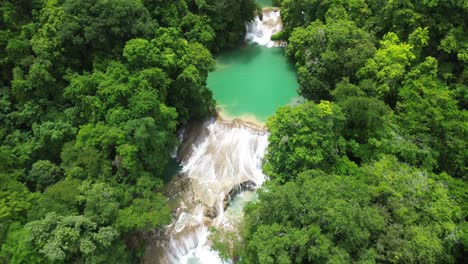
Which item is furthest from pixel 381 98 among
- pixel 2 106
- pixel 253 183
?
pixel 2 106

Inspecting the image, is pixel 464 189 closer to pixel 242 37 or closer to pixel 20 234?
pixel 20 234

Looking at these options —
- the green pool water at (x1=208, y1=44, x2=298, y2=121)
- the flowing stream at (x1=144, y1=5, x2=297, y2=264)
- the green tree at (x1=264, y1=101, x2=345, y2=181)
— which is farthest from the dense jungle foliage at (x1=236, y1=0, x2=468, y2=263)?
the flowing stream at (x1=144, y1=5, x2=297, y2=264)

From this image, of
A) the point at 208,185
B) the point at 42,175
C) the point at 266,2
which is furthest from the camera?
the point at 266,2

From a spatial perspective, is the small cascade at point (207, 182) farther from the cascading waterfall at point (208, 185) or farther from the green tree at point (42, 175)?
the green tree at point (42, 175)

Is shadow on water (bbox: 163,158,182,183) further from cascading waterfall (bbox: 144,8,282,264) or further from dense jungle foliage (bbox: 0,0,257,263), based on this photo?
dense jungle foliage (bbox: 0,0,257,263)

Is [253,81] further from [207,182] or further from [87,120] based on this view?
[87,120]

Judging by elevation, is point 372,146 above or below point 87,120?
below

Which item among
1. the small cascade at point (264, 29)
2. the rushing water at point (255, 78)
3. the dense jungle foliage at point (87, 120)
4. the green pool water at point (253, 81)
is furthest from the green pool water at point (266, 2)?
the dense jungle foliage at point (87, 120)

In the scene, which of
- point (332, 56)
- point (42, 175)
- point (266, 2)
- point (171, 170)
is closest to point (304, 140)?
point (332, 56)
